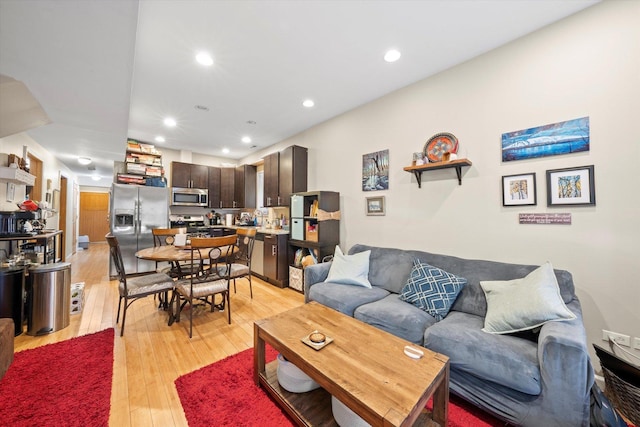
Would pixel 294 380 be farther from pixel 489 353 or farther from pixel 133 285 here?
pixel 133 285

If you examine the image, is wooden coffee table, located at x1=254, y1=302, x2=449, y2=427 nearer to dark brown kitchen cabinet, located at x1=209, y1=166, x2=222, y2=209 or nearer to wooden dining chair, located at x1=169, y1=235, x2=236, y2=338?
wooden dining chair, located at x1=169, y1=235, x2=236, y2=338

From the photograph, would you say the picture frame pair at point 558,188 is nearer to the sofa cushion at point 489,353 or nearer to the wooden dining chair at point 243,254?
the sofa cushion at point 489,353

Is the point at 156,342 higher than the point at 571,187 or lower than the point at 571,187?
lower

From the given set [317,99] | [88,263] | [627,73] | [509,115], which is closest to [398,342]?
[509,115]

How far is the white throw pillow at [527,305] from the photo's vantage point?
1576mm

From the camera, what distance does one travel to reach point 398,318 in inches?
78.0

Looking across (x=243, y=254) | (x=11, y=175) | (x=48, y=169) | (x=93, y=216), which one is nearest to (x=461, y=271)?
(x=243, y=254)

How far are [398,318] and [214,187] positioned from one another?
5.35 m

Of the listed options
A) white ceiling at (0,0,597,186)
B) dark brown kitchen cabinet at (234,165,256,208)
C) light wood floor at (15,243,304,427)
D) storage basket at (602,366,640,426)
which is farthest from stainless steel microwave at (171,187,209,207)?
storage basket at (602,366,640,426)

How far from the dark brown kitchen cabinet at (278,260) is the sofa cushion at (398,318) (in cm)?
212

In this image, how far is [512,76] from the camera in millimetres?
2250

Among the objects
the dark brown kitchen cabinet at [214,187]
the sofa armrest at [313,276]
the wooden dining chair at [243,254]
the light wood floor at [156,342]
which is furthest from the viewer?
the dark brown kitchen cabinet at [214,187]

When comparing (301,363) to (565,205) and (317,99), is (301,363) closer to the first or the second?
(565,205)

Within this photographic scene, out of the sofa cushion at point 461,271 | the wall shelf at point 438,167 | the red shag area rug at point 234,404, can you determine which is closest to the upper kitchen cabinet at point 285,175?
the sofa cushion at point 461,271
